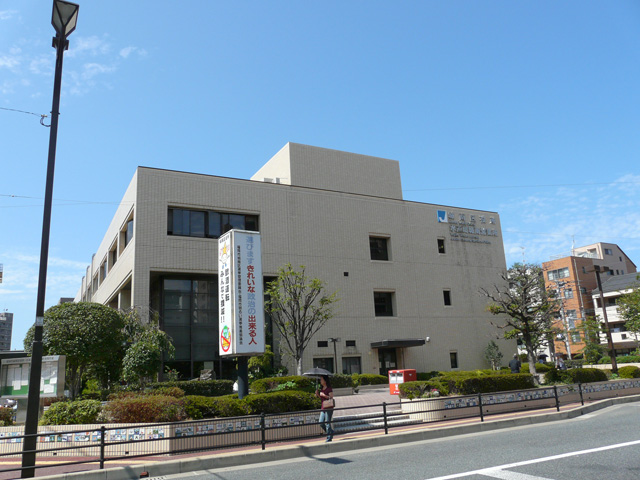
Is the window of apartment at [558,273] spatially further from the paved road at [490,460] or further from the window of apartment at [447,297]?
the paved road at [490,460]

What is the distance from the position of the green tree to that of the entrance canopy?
17.1m

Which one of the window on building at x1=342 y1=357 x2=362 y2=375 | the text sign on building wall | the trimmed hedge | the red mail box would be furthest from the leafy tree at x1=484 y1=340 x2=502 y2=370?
the text sign on building wall

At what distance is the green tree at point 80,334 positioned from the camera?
21203 mm

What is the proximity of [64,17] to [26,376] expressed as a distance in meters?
11.0

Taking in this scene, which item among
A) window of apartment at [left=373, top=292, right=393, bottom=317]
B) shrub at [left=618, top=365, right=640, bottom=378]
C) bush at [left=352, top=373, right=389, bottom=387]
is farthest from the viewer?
window of apartment at [left=373, top=292, right=393, bottom=317]

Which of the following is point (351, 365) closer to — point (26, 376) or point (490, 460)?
point (26, 376)

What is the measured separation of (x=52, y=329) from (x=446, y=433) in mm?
16526

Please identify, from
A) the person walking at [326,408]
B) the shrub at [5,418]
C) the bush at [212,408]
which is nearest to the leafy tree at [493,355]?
the person walking at [326,408]

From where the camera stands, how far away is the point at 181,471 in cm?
1046

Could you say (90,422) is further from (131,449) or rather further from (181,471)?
(181,471)

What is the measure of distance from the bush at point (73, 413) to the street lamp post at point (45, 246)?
14.0 feet

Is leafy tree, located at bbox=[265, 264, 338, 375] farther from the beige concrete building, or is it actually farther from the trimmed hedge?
the trimmed hedge

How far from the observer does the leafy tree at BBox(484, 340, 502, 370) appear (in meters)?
39.1

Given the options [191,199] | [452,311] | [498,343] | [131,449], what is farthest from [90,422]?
[498,343]
